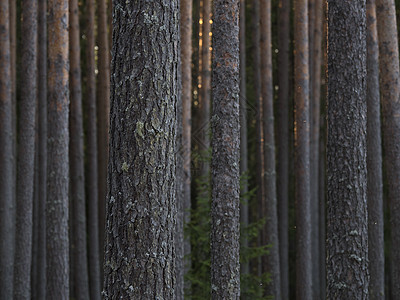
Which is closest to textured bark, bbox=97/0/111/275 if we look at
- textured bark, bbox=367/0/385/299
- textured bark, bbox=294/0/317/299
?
textured bark, bbox=294/0/317/299

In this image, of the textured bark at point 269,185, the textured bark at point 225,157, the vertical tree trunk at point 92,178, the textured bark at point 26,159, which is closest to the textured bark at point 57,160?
the textured bark at point 26,159

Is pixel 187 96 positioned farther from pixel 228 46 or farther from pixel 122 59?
pixel 122 59

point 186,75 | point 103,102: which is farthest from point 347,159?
point 103,102

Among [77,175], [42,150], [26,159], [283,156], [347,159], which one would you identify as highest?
[42,150]

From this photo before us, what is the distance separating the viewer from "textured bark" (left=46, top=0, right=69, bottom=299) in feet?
30.6

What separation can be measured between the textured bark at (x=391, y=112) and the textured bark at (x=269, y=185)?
368 cm

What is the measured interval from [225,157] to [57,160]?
3262mm

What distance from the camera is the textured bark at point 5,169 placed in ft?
39.5

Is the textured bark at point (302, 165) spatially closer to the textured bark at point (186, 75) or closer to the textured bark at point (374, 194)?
the textured bark at point (186, 75)

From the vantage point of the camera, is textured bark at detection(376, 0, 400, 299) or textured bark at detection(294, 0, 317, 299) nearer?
textured bark at detection(376, 0, 400, 299)

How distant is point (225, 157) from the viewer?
7.40 m

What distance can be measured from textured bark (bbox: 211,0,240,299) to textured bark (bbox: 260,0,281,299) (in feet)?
19.6

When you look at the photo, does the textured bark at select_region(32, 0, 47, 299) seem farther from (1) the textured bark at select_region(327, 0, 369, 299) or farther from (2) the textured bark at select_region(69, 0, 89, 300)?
(1) the textured bark at select_region(327, 0, 369, 299)

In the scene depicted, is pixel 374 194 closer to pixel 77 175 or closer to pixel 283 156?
pixel 283 156
